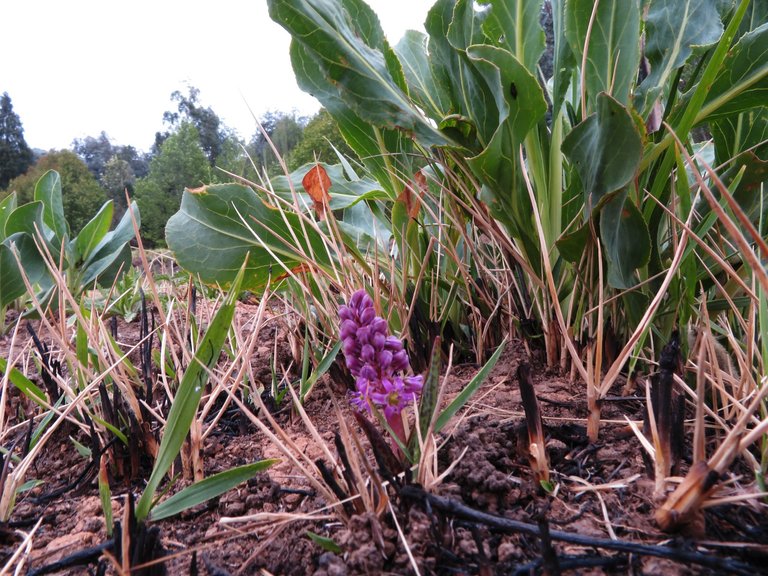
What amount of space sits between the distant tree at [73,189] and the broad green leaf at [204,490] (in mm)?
23376

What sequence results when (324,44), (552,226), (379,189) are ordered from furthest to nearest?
(379,189) < (552,226) < (324,44)

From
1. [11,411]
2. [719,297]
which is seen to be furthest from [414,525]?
[11,411]

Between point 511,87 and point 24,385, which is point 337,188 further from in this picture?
point 24,385

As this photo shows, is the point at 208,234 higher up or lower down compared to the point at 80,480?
higher up

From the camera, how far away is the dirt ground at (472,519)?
54 centimetres

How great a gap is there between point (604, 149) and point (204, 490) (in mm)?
823

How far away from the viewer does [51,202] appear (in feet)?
8.36

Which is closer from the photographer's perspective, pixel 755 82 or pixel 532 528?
pixel 532 528

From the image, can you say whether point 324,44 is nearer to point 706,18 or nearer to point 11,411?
point 706,18

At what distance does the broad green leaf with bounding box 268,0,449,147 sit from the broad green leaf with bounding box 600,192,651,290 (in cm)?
37

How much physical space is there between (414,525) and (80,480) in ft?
2.30

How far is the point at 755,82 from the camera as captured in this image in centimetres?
103

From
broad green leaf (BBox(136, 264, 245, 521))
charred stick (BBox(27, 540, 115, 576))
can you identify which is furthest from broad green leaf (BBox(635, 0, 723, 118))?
charred stick (BBox(27, 540, 115, 576))

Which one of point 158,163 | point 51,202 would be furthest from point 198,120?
point 51,202
